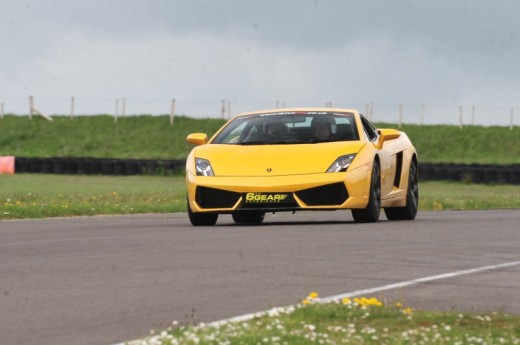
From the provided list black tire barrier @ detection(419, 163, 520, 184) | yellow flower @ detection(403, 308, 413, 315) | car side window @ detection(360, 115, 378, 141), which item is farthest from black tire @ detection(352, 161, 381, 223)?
black tire barrier @ detection(419, 163, 520, 184)

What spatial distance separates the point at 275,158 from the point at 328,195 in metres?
0.75

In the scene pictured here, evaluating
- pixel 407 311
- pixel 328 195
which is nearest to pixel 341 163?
pixel 328 195

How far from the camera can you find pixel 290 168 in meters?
16.0

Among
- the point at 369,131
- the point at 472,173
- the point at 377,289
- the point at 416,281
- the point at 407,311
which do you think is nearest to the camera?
the point at 407,311

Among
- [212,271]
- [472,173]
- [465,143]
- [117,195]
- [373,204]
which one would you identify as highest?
[373,204]

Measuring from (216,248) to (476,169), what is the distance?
30.1 meters

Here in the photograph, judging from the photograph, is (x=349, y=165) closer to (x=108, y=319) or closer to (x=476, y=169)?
(x=108, y=319)

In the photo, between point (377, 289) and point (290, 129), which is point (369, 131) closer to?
point (290, 129)

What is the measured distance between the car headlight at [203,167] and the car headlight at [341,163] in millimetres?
1373

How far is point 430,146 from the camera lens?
2694 inches

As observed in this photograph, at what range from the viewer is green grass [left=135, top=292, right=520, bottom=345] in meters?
6.90

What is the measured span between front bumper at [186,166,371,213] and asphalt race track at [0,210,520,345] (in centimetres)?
27

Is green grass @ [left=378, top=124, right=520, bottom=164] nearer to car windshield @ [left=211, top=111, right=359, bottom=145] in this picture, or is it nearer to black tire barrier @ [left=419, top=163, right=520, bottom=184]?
black tire barrier @ [left=419, top=163, right=520, bottom=184]

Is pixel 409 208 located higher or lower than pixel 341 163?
lower
